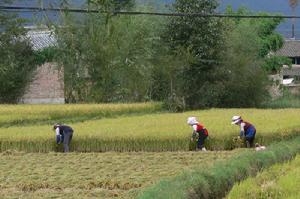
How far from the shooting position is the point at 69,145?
681 inches

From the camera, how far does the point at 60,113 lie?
79.2 ft

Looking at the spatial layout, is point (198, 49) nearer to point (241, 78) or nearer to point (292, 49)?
point (241, 78)

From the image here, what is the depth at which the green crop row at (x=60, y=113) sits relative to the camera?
22509mm

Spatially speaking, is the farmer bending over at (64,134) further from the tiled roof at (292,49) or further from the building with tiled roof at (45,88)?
the tiled roof at (292,49)

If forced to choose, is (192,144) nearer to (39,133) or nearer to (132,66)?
(39,133)

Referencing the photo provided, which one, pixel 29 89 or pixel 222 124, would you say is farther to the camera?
pixel 29 89

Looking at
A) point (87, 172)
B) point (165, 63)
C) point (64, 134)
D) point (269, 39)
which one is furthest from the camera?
point (269, 39)

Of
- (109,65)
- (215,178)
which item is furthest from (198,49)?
(215,178)

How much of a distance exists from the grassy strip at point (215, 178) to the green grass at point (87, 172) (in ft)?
2.25

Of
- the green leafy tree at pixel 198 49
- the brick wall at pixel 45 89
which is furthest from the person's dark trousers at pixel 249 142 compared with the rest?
the brick wall at pixel 45 89

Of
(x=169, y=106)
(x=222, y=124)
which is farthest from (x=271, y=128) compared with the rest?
(x=169, y=106)

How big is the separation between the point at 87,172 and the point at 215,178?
311cm

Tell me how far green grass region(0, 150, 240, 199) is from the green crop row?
6.12 m

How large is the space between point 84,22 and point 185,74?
5050mm
